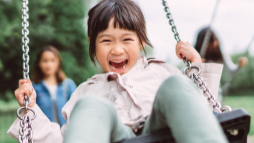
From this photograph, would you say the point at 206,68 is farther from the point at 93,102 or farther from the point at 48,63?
the point at 48,63

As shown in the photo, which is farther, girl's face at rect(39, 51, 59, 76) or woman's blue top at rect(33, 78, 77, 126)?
girl's face at rect(39, 51, 59, 76)

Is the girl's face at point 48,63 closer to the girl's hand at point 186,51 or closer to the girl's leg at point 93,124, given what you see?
the girl's hand at point 186,51

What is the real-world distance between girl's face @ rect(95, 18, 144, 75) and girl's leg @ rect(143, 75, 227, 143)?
61 centimetres

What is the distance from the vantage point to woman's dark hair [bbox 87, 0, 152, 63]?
6.69 feet

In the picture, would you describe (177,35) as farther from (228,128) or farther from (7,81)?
(7,81)

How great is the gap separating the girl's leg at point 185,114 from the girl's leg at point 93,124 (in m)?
0.16

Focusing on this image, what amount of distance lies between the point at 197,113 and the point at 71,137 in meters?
0.39

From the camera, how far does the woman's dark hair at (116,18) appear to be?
2039mm

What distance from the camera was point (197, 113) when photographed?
125 cm

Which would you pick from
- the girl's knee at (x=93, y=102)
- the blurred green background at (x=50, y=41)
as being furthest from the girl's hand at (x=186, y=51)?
the blurred green background at (x=50, y=41)

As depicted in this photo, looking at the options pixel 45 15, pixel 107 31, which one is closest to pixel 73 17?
pixel 45 15

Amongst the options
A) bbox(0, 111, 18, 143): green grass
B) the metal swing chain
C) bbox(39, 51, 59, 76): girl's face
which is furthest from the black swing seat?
bbox(0, 111, 18, 143): green grass

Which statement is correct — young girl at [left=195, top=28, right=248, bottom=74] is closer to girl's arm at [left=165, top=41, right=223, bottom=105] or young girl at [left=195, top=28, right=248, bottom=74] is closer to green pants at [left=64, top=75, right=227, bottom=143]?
girl's arm at [left=165, top=41, right=223, bottom=105]

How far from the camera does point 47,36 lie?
12664mm
